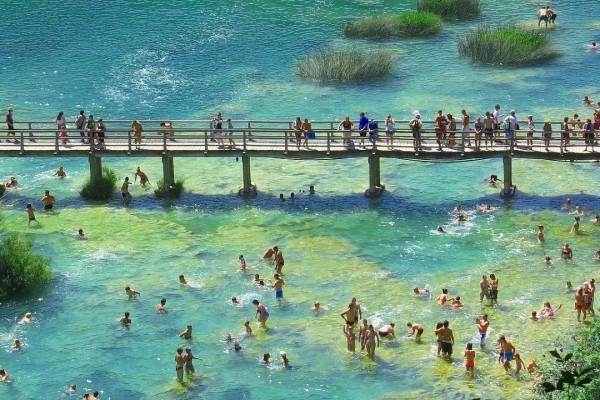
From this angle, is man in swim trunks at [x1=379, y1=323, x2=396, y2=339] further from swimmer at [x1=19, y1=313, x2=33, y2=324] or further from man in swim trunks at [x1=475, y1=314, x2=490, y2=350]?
swimmer at [x1=19, y1=313, x2=33, y2=324]

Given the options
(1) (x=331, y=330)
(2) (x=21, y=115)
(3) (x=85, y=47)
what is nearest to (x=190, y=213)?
(1) (x=331, y=330)

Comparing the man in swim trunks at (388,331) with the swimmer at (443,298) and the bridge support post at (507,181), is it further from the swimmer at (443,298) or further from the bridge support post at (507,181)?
the bridge support post at (507,181)

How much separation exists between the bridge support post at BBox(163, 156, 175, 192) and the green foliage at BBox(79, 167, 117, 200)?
→ 7.20 ft

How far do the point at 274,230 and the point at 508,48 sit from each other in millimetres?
24989

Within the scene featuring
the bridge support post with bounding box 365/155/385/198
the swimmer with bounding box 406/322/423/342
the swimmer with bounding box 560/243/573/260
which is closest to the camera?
the swimmer with bounding box 406/322/423/342

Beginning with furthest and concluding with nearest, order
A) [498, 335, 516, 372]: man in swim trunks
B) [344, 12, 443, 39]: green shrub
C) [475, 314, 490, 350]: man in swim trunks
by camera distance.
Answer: [344, 12, 443, 39]: green shrub
[475, 314, 490, 350]: man in swim trunks
[498, 335, 516, 372]: man in swim trunks

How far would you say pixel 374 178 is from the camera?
50875mm

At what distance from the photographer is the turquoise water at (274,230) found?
38.4 m

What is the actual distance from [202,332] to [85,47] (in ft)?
113

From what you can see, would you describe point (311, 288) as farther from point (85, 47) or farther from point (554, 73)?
point (85, 47)

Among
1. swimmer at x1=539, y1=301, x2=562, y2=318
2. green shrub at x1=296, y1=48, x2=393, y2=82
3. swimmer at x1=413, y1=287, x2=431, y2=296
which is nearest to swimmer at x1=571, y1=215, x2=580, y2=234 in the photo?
swimmer at x1=539, y1=301, x2=562, y2=318

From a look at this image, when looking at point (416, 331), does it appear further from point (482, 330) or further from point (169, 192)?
point (169, 192)

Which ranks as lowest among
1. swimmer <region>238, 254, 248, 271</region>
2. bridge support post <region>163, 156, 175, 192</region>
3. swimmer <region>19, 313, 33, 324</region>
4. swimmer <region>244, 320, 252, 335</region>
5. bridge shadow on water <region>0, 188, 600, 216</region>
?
swimmer <region>244, 320, 252, 335</region>

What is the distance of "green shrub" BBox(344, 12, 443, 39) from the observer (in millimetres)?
72375
